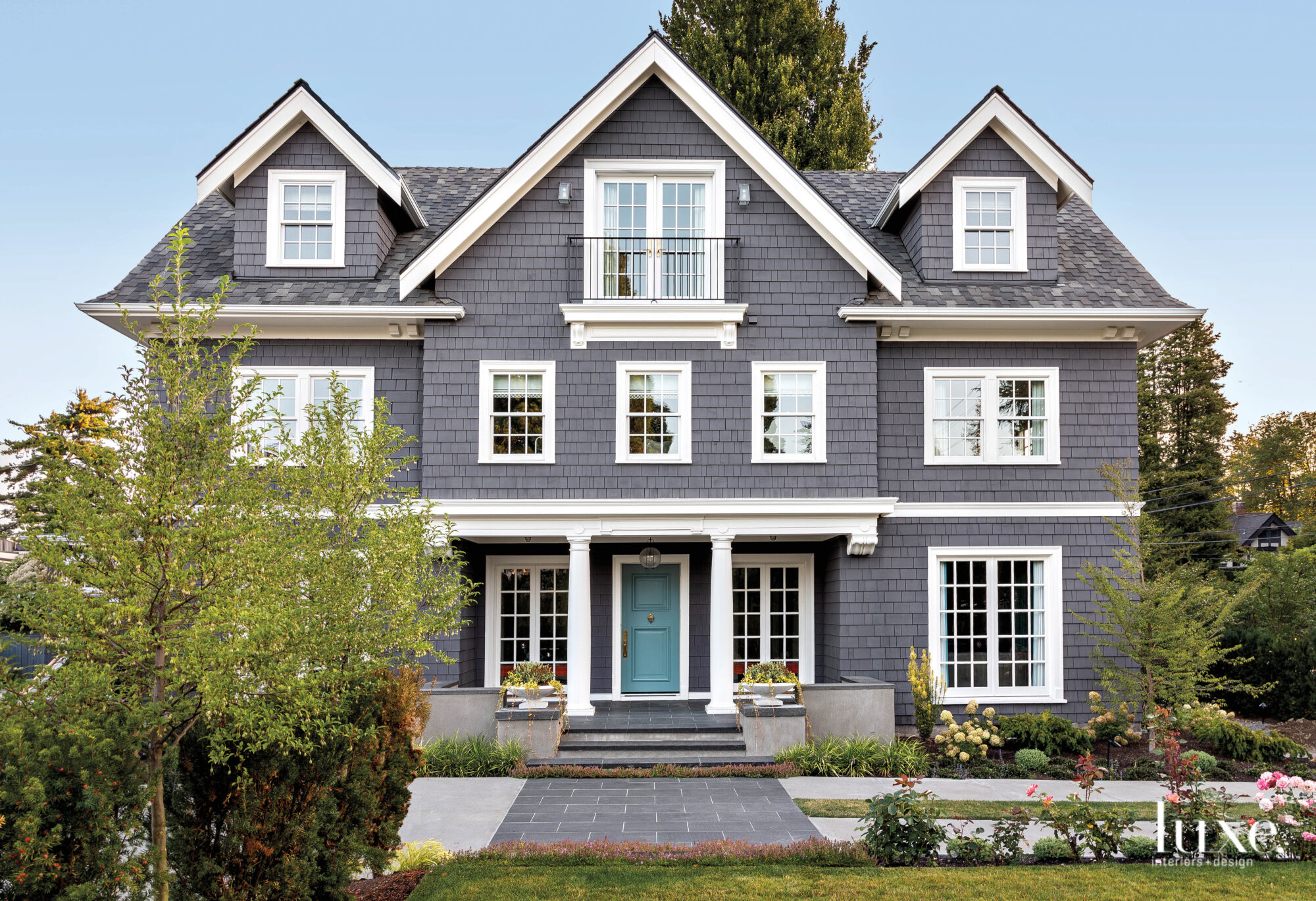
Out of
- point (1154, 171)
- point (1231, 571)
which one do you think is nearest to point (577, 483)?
point (1154, 171)

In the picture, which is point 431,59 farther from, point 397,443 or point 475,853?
point 475,853

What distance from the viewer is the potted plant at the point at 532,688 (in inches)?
468

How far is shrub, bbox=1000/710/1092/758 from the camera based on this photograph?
483 inches

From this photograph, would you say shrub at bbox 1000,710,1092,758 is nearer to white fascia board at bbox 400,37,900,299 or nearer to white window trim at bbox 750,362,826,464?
white window trim at bbox 750,362,826,464

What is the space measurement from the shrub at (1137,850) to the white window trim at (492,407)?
866cm

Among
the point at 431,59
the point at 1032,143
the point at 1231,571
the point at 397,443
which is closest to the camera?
the point at 397,443

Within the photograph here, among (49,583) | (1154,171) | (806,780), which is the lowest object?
(806,780)

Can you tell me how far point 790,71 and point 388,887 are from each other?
25871 mm

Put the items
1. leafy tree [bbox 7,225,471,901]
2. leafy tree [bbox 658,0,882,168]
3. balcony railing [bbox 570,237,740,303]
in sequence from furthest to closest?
leafy tree [bbox 658,0,882,168]
balcony railing [bbox 570,237,740,303]
leafy tree [bbox 7,225,471,901]

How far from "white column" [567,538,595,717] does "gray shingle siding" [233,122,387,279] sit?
223 inches

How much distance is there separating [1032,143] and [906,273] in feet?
9.13

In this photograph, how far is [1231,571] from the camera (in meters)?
28.4

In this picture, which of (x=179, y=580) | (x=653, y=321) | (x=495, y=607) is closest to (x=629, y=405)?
(x=653, y=321)

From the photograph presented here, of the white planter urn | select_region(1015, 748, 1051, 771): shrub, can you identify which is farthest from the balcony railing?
select_region(1015, 748, 1051, 771): shrub
